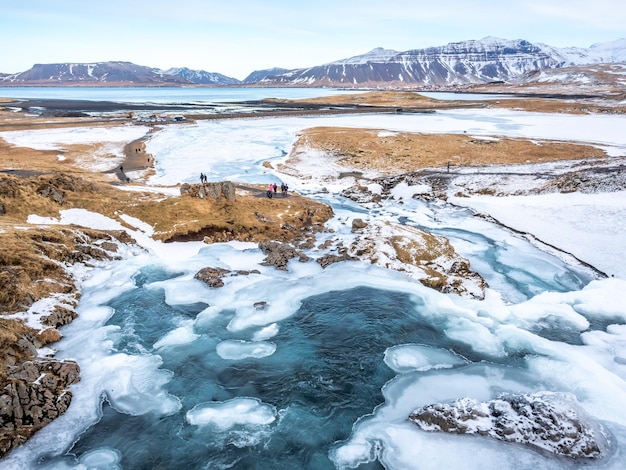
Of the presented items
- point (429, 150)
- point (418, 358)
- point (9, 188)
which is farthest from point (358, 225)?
point (429, 150)

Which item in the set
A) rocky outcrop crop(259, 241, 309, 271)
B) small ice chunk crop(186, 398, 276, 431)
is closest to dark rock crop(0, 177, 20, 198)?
rocky outcrop crop(259, 241, 309, 271)

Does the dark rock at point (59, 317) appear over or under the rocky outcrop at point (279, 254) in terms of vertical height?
under

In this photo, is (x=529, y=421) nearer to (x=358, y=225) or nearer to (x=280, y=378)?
(x=280, y=378)

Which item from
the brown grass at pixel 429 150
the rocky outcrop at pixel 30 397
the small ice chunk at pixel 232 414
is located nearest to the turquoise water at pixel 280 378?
the small ice chunk at pixel 232 414

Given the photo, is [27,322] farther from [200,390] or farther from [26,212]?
[26,212]

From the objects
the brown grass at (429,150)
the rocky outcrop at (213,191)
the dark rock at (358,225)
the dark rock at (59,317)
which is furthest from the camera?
the brown grass at (429,150)

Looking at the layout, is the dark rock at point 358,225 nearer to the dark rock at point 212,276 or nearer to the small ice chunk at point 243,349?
the dark rock at point 212,276

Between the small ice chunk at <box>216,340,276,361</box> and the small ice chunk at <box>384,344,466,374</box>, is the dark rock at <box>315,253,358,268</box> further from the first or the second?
the small ice chunk at <box>384,344,466,374</box>
